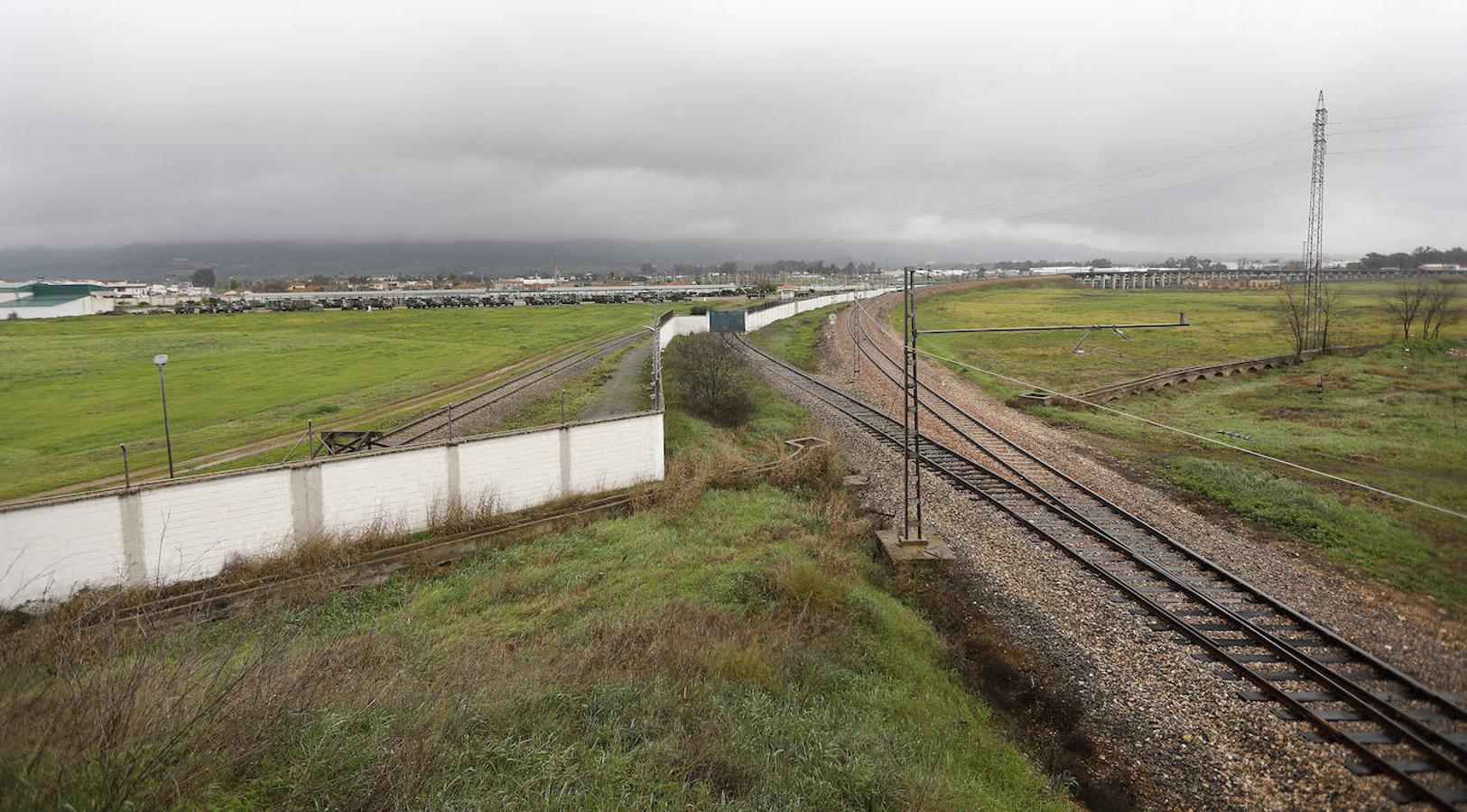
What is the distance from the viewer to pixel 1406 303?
17.6m

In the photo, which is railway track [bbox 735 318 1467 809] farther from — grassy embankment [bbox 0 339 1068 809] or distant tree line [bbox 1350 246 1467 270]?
distant tree line [bbox 1350 246 1467 270]

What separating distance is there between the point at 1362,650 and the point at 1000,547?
675 cm

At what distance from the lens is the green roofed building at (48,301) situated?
9328cm

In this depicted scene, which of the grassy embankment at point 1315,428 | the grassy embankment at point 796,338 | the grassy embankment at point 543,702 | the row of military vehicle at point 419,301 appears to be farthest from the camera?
the row of military vehicle at point 419,301

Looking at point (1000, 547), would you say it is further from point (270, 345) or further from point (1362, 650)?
point (270, 345)

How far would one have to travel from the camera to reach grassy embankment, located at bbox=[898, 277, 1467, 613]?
10.5m

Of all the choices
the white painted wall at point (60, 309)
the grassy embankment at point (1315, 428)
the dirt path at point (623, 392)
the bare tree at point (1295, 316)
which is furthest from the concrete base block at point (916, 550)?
the white painted wall at point (60, 309)

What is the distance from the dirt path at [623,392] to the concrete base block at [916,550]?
1310 cm

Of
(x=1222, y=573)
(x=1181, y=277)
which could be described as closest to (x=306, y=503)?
(x=1222, y=573)

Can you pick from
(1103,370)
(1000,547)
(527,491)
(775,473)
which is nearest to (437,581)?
(527,491)

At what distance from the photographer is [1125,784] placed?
917cm

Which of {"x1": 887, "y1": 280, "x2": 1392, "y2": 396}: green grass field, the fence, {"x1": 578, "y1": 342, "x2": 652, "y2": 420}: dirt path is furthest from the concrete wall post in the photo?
{"x1": 887, "y1": 280, "x2": 1392, "y2": 396}: green grass field

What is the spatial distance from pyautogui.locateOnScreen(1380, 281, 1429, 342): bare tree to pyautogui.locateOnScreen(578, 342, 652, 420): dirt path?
73.3 ft

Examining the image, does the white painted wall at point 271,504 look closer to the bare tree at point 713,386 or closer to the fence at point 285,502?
the fence at point 285,502
